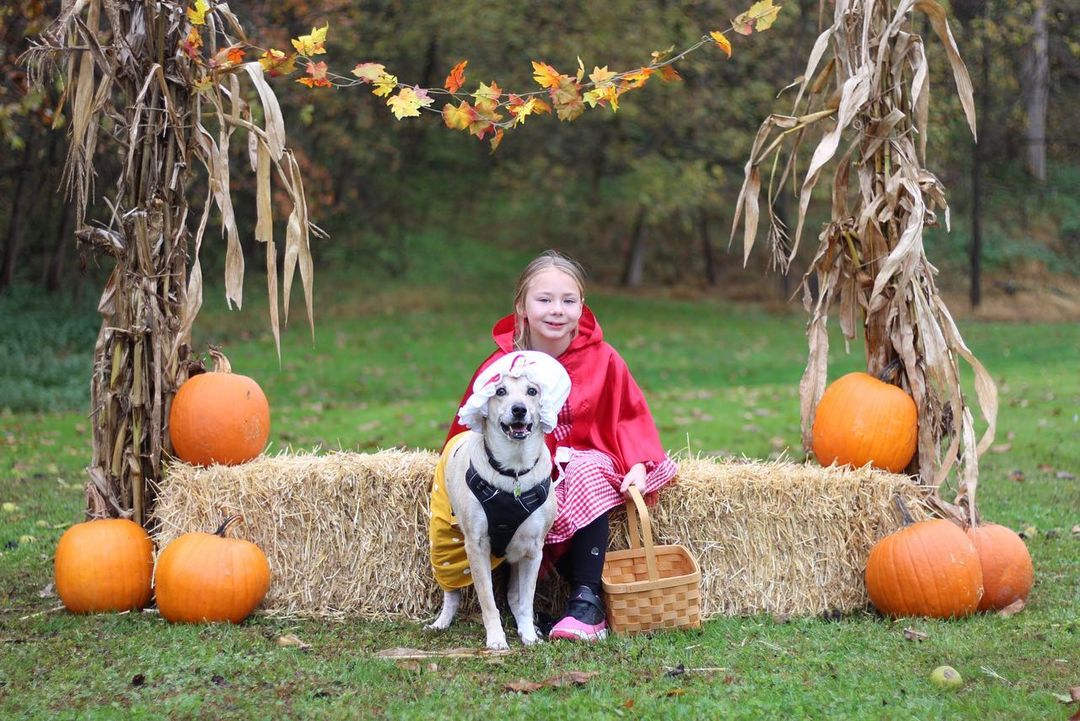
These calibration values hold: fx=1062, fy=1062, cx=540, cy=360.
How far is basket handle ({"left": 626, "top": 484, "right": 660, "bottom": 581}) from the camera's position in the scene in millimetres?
4742

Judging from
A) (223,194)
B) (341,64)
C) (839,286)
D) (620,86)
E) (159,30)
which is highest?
(341,64)

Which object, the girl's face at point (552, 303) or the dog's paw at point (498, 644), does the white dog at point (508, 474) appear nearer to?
the dog's paw at point (498, 644)

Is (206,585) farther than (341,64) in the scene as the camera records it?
No

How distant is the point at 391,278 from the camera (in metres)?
22.9

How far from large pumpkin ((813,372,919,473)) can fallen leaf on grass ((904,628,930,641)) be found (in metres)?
0.99

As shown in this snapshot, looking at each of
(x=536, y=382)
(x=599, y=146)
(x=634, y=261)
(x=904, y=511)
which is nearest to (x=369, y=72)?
(x=536, y=382)

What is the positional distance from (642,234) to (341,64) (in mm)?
8415

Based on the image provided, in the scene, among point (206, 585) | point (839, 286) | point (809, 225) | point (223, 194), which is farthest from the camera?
point (809, 225)

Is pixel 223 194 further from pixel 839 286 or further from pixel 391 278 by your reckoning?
pixel 391 278

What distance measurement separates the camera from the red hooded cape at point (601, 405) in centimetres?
512

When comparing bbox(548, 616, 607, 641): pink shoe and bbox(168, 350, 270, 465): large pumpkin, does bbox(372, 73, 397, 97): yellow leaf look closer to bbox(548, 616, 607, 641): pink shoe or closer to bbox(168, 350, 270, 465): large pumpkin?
bbox(168, 350, 270, 465): large pumpkin

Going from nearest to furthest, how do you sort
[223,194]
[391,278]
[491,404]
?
[491,404] < [223,194] < [391,278]

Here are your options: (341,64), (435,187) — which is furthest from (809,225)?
(341,64)

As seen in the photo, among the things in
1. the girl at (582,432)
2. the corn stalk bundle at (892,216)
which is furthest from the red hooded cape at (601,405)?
the corn stalk bundle at (892,216)
